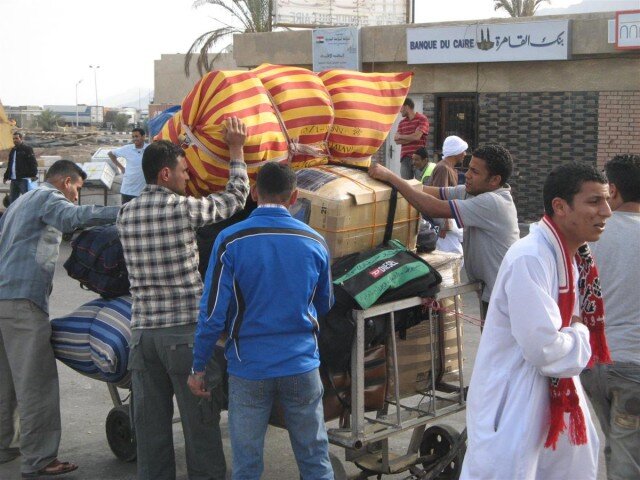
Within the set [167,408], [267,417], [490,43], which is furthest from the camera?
[490,43]

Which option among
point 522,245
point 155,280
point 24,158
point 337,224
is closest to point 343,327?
point 337,224

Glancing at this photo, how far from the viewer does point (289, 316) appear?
13.9ft

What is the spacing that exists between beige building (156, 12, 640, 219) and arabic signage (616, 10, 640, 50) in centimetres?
28

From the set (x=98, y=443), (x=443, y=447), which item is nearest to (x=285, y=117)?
(x=443, y=447)

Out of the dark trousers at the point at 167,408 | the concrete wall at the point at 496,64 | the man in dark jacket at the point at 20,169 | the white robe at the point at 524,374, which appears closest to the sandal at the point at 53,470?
the dark trousers at the point at 167,408

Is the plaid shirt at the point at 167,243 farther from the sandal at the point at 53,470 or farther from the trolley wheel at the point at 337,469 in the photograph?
the sandal at the point at 53,470

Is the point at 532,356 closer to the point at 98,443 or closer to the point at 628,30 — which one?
the point at 98,443

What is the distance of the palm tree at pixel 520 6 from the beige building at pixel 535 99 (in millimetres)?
11708

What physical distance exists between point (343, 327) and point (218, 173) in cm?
111

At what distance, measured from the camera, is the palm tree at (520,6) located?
1193 inches

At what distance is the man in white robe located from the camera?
3.25m

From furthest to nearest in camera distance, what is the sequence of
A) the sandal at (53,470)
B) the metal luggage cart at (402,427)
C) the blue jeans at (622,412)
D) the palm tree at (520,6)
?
1. the palm tree at (520,6)
2. the sandal at (53,470)
3. the metal luggage cart at (402,427)
4. the blue jeans at (622,412)

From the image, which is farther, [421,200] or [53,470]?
[53,470]

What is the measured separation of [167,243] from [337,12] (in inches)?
828
